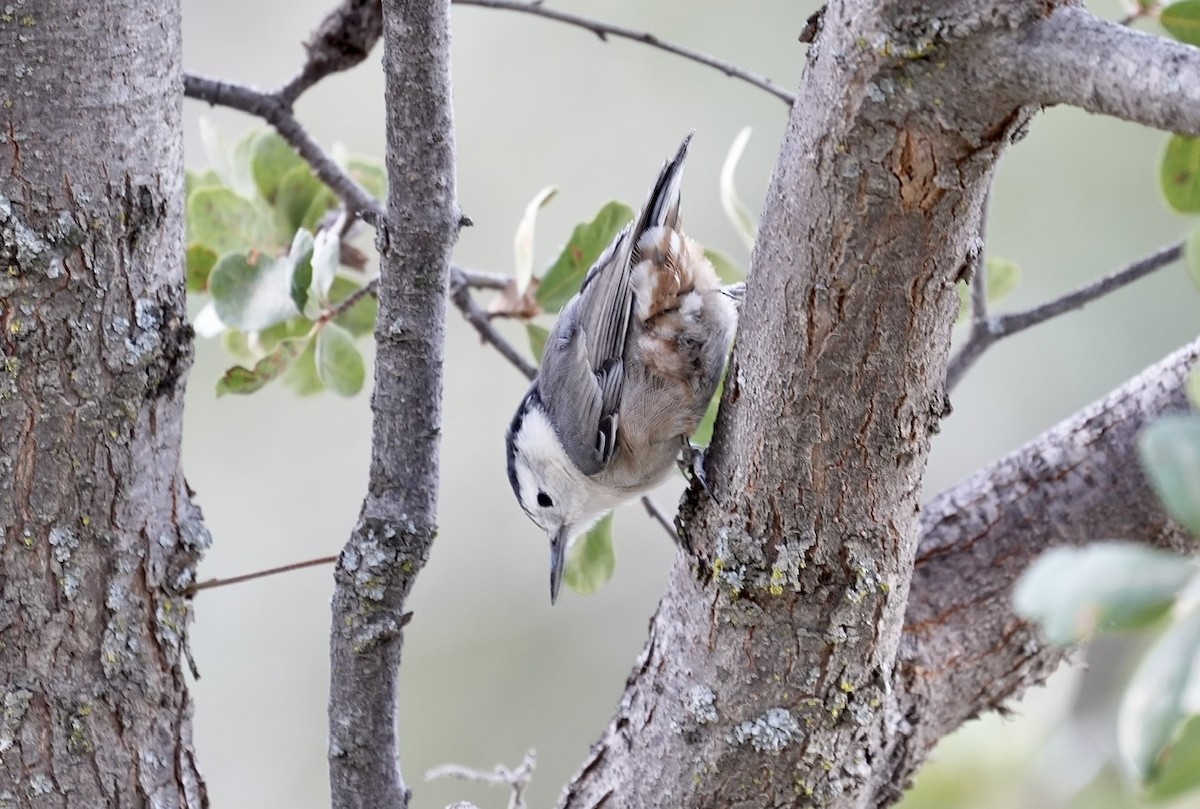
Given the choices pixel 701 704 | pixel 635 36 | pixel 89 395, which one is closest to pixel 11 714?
pixel 89 395

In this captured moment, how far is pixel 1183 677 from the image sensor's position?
0.56 metres

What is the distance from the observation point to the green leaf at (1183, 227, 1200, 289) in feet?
2.85

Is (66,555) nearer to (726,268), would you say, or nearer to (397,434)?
(397,434)

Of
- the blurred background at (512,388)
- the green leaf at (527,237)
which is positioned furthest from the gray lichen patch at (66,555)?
the blurred background at (512,388)

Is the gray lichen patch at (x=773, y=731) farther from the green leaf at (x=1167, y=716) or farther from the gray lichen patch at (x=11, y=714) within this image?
the gray lichen patch at (x=11, y=714)

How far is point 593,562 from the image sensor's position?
1.68 meters

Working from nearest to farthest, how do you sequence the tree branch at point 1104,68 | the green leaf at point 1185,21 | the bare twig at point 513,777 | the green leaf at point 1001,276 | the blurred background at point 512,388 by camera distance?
the tree branch at point 1104,68 < the green leaf at point 1185,21 < the bare twig at point 513,777 < the green leaf at point 1001,276 < the blurred background at point 512,388

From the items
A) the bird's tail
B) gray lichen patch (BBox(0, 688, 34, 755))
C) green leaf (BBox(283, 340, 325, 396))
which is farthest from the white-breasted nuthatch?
gray lichen patch (BBox(0, 688, 34, 755))

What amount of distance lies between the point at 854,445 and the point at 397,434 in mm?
500

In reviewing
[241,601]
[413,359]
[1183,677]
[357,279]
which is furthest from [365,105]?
[1183,677]

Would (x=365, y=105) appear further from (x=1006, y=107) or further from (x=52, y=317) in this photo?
(x=1006, y=107)

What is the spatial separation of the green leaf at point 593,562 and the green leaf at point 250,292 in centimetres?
55

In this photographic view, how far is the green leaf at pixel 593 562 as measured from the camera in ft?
5.50

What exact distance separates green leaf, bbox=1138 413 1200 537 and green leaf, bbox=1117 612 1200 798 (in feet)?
0.19
